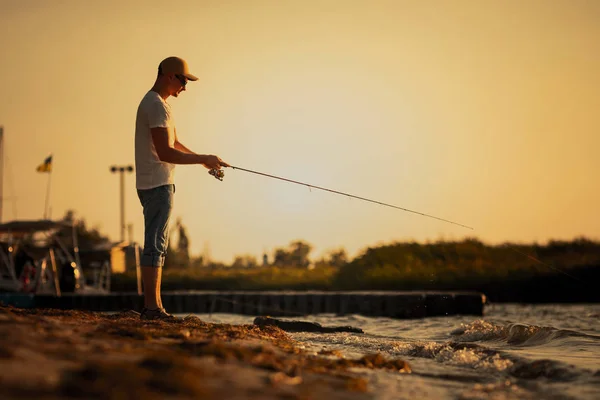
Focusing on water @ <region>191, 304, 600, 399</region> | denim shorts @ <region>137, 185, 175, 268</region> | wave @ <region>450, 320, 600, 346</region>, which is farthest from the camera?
wave @ <region>450, 320, 600, 346</region>

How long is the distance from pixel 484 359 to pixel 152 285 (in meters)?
2.92

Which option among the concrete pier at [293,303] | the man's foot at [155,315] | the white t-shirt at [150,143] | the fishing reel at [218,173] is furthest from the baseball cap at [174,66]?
the concrete pier at [293,303]

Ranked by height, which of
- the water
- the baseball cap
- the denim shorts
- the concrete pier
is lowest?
the water

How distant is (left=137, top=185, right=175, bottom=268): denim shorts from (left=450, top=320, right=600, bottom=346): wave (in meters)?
4.47

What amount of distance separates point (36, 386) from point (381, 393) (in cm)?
214

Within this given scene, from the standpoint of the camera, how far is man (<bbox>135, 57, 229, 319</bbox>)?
755cm

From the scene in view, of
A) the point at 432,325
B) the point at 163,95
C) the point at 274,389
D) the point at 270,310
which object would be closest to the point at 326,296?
the point at 270,310

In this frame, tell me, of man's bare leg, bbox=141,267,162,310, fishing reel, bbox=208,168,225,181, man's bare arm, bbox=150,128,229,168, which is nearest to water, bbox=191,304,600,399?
man's bare leg, bbox=141,267,162,310

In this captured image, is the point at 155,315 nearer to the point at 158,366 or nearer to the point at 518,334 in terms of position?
the point at 158,366

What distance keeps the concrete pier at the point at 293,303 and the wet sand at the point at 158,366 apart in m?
9.88

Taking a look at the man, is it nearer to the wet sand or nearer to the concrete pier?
the wet sand

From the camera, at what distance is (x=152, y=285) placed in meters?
7.62

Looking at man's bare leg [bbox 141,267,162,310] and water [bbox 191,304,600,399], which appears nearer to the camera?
water [bbox 191,304,600,399]

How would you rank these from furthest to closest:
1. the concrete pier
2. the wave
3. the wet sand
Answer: the concrete pier, the wave, the wet sand
